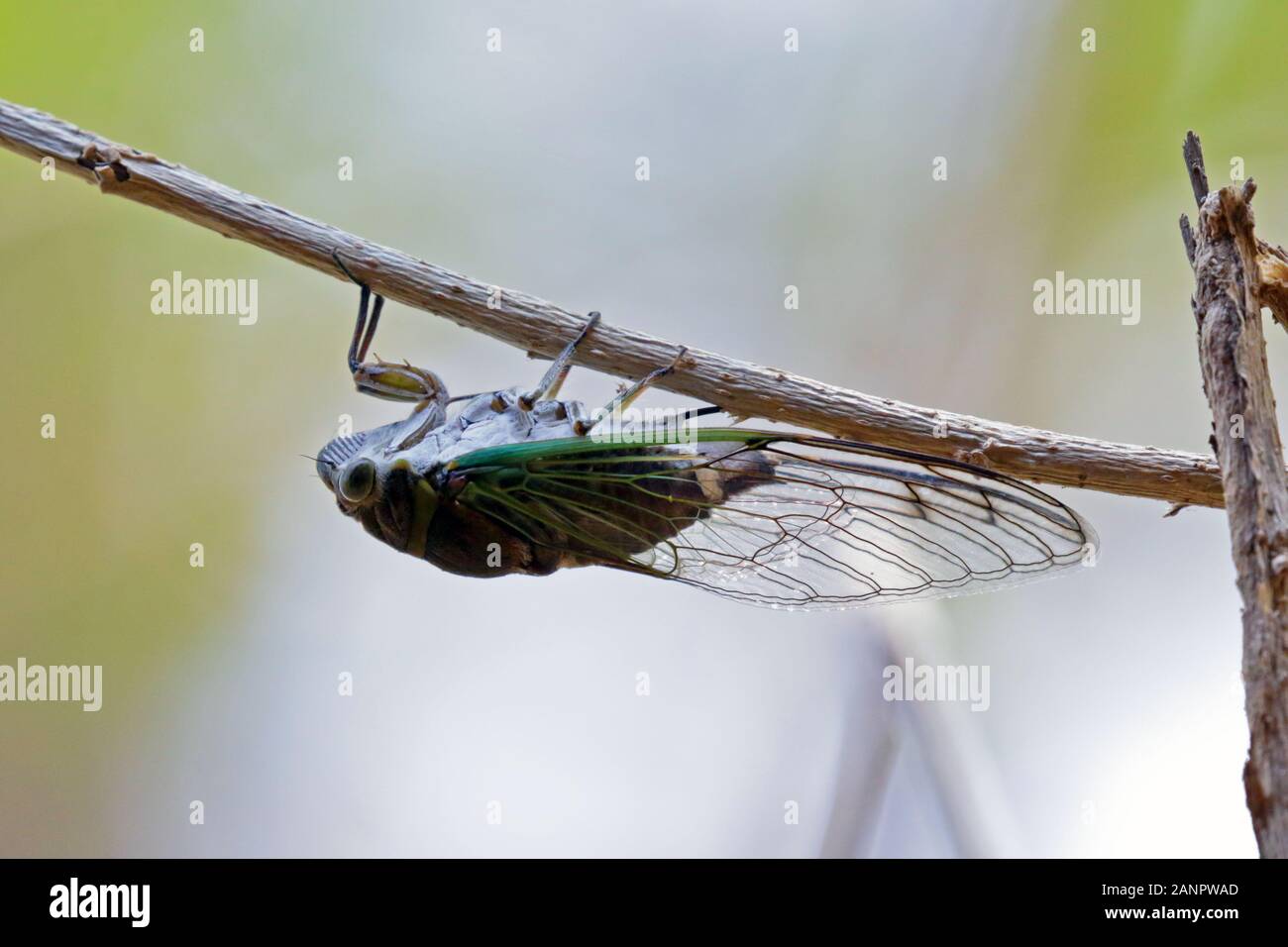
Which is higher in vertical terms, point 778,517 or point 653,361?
point 653,361

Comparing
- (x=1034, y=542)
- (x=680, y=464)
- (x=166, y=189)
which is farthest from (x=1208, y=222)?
(x=166, y=189)

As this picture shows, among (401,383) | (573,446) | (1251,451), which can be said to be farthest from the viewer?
(401,383)

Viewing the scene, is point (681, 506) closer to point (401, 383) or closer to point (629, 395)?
point (629, 395)

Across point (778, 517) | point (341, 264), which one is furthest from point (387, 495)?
point (778, 517)

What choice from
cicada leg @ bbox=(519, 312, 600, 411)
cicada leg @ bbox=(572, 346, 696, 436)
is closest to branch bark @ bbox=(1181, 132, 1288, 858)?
cicada leg @ bbox=(572, 346, 696, 436)

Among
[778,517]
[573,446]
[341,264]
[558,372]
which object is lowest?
[778,517]

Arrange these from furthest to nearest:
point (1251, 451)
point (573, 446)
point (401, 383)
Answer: point (401, 383) → point (573, 446) → point (1251, 451)

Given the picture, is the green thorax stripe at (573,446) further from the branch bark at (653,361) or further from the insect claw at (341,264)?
the insect claw at (341,264)
